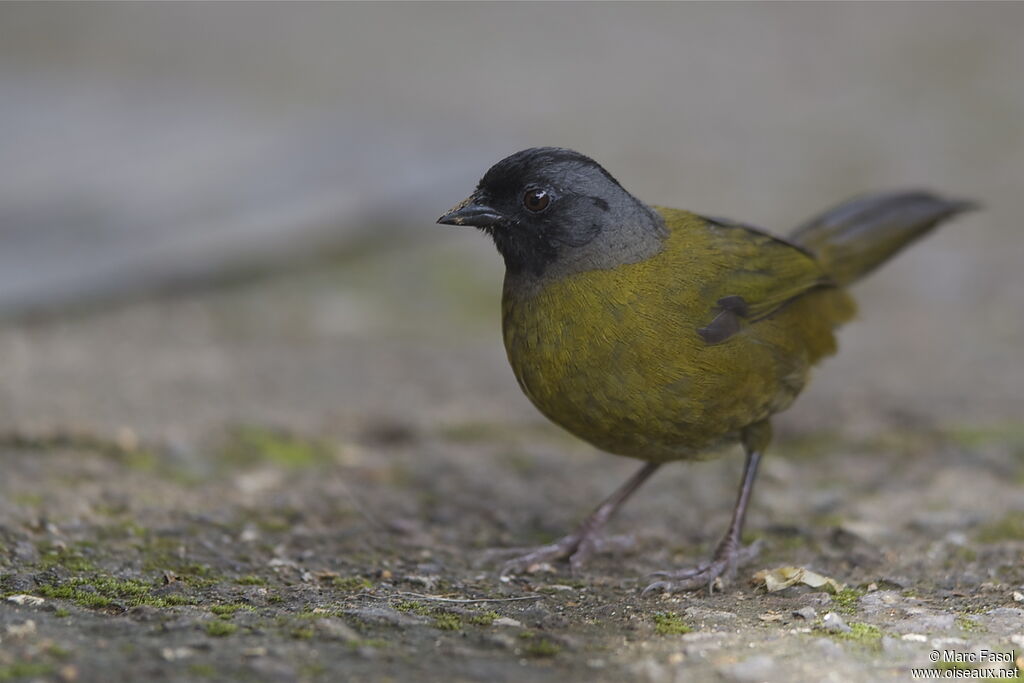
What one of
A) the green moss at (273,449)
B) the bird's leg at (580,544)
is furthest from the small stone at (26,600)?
the green moss at (273,449)

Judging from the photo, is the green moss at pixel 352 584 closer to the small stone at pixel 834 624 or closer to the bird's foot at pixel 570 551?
the bird's foot at pixel 570 551

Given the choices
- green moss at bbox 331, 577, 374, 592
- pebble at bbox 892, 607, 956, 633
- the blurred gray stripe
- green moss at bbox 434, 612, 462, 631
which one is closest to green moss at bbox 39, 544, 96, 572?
green moss at bbox 331, 577, 374, 592

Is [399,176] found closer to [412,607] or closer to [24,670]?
[412,607]

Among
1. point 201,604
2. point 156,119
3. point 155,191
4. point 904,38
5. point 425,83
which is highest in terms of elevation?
point 904,38

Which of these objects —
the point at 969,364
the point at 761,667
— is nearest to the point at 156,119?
the point at 969,364

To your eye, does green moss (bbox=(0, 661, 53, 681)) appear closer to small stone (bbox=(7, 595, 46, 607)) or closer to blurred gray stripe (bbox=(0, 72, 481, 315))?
small stone (bbox=(7, 595, 46, 607))

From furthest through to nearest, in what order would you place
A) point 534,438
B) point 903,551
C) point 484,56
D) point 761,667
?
1. point 484,56
2. point 534,438
3. point 903,551
4. point 761,667

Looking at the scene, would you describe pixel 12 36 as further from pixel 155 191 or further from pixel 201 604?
pixel 201 604
